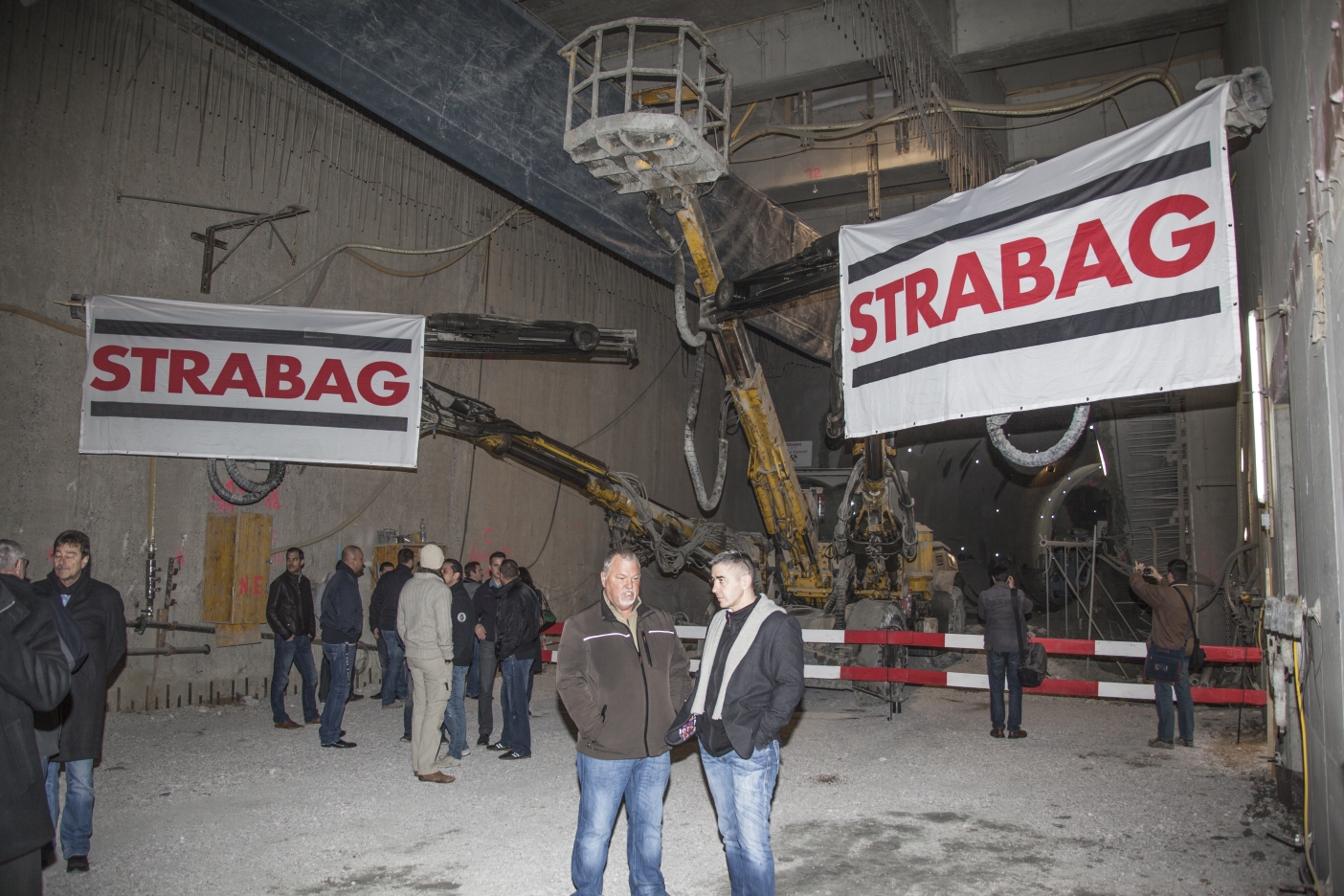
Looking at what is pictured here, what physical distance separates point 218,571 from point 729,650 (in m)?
8.06

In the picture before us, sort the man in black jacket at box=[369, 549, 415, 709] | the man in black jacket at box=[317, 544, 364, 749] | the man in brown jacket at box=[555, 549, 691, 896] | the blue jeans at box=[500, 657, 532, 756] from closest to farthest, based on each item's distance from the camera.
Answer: the man in brown jacket at box=[555, 549, 691, 896], the blue jeans at box=[500, 657, 532, 756], the man in black jacket at box=[317, 544, 364, 749], the man in black jacket at box=[369, 549, 415, 709]

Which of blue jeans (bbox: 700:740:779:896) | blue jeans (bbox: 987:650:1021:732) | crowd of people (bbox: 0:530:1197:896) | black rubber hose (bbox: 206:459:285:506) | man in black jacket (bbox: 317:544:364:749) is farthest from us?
black rubber hose (bbox: 206:459:285:506)

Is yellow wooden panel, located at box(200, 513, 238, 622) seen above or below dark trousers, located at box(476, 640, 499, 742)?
above

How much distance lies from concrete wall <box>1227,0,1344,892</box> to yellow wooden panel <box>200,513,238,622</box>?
982 centimetres

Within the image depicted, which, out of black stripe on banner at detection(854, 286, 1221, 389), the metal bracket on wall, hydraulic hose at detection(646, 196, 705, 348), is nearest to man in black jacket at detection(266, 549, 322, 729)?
the metal bracket on wall

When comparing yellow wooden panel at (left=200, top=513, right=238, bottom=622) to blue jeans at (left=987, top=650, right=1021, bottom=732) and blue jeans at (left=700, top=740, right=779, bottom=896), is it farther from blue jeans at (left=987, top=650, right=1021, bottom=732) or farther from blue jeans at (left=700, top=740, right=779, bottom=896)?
blue jeans at (left=987, top=650, right=1021, bottom=732)

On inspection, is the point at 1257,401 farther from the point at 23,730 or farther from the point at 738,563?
the point at 23,730

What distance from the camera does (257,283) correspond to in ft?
33.8

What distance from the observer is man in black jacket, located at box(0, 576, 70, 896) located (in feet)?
9.35

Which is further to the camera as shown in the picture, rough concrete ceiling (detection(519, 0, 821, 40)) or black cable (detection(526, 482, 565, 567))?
black cable (detection(526, 482, 565, 567))

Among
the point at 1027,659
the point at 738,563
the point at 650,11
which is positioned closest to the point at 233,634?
the point at 738,563

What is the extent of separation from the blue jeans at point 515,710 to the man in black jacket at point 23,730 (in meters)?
4.33

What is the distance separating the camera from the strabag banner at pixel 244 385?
813cm

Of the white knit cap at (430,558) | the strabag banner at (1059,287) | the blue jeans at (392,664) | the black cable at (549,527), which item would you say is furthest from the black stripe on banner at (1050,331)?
the black cable at (549,527)
